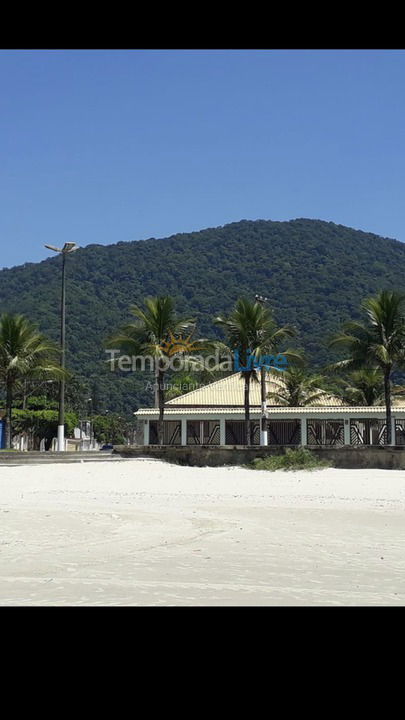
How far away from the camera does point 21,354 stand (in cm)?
3122

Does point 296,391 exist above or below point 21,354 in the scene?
below

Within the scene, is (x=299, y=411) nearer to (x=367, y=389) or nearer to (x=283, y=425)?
(x=283, y=425)

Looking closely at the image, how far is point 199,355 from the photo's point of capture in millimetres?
36406

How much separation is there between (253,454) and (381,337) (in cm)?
1027

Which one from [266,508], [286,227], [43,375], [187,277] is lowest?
[266,508]

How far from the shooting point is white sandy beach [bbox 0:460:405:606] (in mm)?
6812

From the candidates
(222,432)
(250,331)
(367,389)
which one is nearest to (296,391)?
(367,389)

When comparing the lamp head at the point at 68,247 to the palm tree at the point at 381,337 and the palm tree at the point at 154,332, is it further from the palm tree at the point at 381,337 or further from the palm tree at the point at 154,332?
the palm tree at the point at 381,337

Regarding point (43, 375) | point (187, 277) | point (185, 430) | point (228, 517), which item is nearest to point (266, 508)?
point (228, 517)

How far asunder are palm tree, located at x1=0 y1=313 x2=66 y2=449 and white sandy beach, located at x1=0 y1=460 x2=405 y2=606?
10250 millimetres

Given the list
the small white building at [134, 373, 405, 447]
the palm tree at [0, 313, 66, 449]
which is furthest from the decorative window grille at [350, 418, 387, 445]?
the palm tree at [0, 313, 66, 449]
